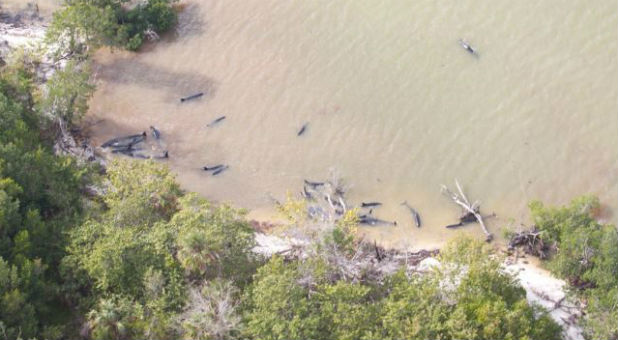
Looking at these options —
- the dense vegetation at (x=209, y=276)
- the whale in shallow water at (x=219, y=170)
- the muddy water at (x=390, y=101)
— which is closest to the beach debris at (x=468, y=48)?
the muddy water at (x=390, y=101)

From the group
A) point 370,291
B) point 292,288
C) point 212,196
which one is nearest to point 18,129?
point 212,196

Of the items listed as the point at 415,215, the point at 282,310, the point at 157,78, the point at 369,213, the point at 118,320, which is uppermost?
the point at 157,78

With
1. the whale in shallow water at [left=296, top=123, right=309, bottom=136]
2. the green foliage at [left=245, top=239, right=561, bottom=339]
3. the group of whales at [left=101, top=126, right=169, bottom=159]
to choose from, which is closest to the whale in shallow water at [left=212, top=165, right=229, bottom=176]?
the group of whales at [left=101, top=126, right=169, bottom=159]

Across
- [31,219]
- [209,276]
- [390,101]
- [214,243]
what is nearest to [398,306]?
[214,243]

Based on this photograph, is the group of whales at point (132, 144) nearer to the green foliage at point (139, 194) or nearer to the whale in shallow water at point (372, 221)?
the green foliage at point (139, 194)

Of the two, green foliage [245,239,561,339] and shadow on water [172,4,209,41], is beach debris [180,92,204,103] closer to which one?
shadow on water [172,4,209,41]

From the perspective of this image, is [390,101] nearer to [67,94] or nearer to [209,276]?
[209,276]
